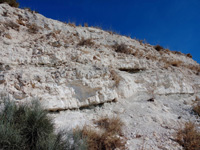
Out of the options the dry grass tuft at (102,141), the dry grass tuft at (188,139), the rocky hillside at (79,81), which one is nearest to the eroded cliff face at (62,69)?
the rocky hillside at (79,81)

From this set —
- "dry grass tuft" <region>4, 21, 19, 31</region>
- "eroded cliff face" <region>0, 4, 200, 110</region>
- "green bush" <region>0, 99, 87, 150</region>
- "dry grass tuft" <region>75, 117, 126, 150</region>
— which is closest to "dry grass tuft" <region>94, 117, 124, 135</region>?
"dry grass tuft" <region>75, 117, 126, 150</region>

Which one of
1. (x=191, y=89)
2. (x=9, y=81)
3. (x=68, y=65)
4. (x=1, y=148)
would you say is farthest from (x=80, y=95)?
(x=191, y=89)

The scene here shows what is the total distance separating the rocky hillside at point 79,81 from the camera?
3.71 metres

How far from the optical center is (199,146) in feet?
9.96

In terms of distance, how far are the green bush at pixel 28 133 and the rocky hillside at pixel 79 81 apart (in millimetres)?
950

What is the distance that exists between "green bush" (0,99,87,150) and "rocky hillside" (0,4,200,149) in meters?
0.95

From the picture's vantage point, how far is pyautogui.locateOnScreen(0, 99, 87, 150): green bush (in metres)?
2.03

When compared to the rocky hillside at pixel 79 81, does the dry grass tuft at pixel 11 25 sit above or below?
above

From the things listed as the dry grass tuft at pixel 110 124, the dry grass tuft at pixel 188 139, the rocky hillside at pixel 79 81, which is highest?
the rocky hillside at pixel 79 81

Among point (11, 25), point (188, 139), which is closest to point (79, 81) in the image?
point (188, 139)

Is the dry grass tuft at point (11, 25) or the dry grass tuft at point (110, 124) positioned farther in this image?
the dry grass tuft at point (11, 25)

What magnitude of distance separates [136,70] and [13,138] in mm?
6605

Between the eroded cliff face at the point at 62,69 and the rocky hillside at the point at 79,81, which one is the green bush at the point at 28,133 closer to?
the rocky hillside at the point at 79,81

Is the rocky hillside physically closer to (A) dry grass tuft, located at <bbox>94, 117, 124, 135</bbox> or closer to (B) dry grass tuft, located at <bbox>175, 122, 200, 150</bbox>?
(B) dry grass tuft, located at <bbox>175, 122, 200, 150</bbox>
